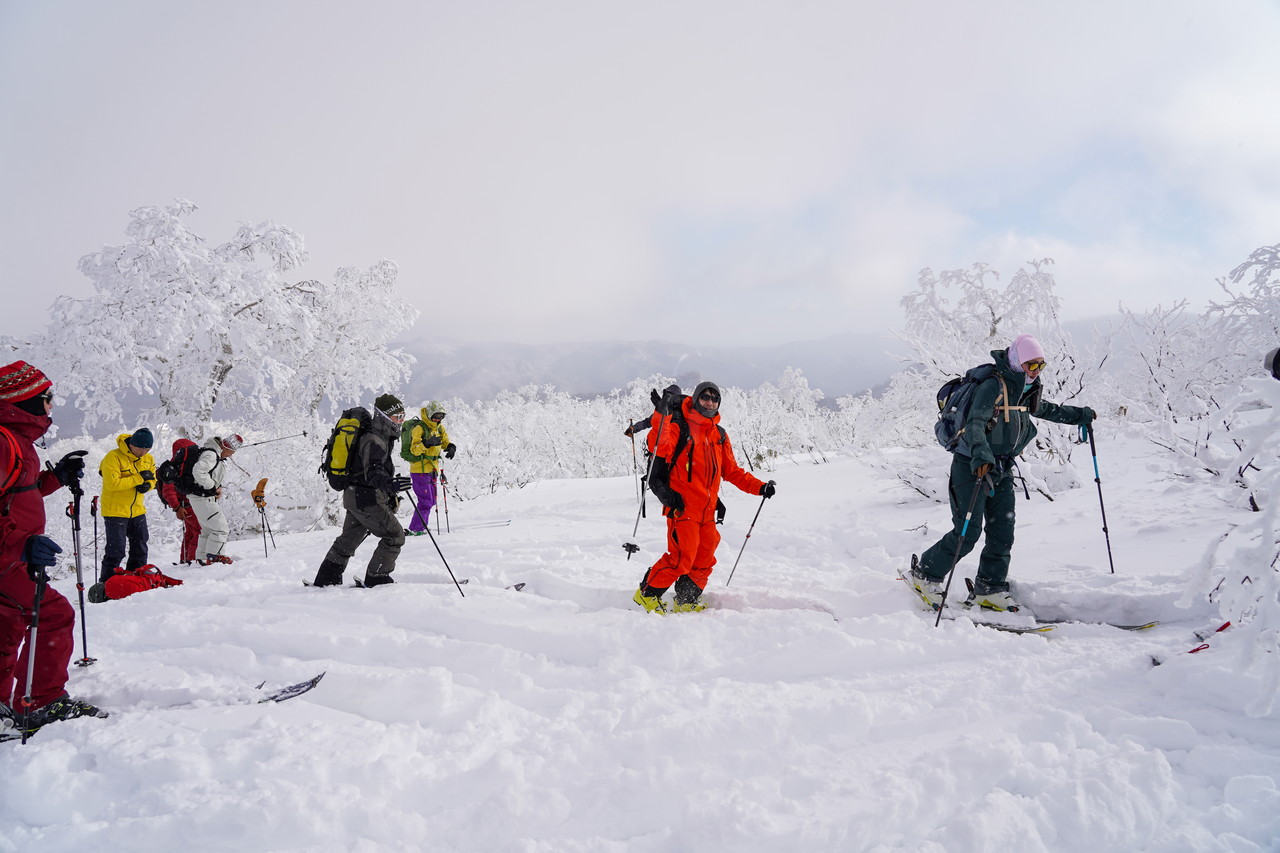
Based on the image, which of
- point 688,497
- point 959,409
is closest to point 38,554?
point 688,497

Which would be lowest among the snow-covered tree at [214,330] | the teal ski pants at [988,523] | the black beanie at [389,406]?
the teal ski pants at [988,523]

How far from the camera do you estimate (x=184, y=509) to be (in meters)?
7.74

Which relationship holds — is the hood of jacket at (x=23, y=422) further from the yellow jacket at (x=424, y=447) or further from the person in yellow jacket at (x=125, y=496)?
the yellow jacket at (x=424, y=447)

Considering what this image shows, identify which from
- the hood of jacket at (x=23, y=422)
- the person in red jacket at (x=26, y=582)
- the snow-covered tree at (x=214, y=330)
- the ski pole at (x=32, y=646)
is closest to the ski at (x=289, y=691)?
the person in red jacket at (x=26, y=582)

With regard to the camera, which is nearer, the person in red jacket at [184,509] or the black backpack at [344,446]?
the black backpack at [344,446]

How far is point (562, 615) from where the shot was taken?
4.36 meters

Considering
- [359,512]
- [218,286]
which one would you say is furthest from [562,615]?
[218,286]

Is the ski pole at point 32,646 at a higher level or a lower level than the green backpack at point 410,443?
lower

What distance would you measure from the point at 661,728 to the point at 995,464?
3549 mm

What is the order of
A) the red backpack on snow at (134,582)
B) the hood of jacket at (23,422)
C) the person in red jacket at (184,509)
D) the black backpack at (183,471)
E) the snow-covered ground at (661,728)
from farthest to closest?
the person in red jacket at (184,509) < the black backpack at (183,471) < the red backpack on snow at (134,582) < the hood of jacket at (23,422) < the snow-covered ground at (661,728)

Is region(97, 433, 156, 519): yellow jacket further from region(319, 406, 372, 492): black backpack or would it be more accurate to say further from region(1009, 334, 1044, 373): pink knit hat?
region(1009, 334, 1044, 373): pink knit hat

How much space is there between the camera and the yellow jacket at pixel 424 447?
820 centimetres

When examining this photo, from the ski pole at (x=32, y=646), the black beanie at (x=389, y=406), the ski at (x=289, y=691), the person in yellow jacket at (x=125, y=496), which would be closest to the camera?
the ski pole at (x=32, y=646)

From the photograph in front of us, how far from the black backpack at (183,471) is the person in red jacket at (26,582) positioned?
15.5 feet
